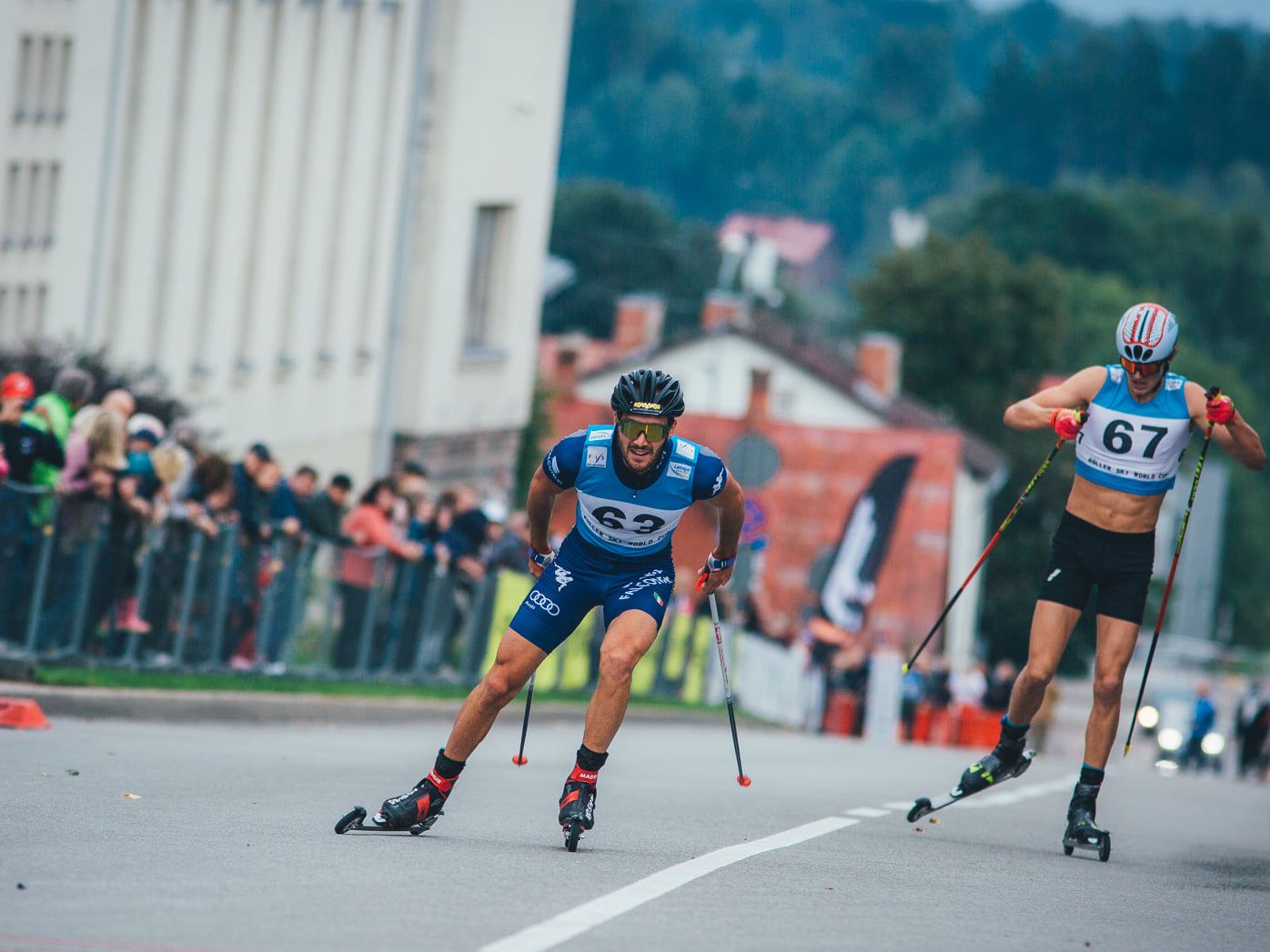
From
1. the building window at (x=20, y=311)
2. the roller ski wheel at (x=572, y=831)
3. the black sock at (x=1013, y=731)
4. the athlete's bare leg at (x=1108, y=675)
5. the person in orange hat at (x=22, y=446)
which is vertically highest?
the building window at (x=20, y=311)

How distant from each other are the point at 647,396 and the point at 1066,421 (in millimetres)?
2192

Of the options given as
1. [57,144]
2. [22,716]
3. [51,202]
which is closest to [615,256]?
[51,202]

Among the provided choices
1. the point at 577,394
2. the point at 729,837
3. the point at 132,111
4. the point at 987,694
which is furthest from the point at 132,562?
the point at 577,394

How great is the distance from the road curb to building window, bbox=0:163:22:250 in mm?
12470

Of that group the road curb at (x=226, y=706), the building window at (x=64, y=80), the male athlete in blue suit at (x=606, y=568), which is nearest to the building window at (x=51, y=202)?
the building window at (x=64, y=80)

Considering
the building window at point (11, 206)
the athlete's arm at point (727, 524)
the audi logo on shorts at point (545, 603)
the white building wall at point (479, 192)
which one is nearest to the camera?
the audi logo on shorts at point (545, 603)

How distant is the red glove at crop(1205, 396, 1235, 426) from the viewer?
11055mm

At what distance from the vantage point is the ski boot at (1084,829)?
11.1m

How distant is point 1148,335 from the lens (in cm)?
1102

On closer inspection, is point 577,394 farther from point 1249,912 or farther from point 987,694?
point 1249,912

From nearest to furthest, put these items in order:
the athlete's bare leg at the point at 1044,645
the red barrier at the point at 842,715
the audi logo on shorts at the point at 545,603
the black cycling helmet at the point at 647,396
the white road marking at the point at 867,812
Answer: the black cycling helmet at the point at 647,396
the audi logo on shorts at the point at 545,603
the athlete's bare leg at the point at 1044,645
the white road marking at the point at 867,812
the red barrier at the point at 842,715

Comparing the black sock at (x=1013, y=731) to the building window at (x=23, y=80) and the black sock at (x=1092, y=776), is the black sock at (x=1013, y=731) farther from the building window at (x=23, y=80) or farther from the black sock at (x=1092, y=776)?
the building window at (x=23, y=80)

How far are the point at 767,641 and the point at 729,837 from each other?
21.7m

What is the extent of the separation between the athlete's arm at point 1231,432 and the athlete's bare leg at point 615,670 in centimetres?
272
